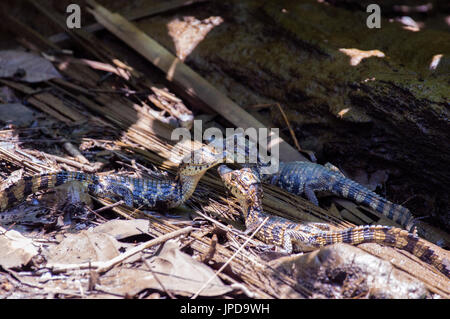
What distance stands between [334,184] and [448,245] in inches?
50.4

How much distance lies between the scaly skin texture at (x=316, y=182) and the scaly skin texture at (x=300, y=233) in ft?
2.52

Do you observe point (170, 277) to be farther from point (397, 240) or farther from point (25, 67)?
point (25, 67)

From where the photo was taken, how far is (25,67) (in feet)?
19.3

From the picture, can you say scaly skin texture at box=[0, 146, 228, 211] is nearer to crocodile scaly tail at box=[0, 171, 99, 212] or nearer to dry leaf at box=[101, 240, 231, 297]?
crocodile scaly tail at box=[0, 171, 99, 212]

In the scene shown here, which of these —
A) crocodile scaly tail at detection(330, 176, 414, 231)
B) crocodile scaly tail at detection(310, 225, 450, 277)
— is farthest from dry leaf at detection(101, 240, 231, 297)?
crocodile scaly tail at detection(330, 176, 414, 231)

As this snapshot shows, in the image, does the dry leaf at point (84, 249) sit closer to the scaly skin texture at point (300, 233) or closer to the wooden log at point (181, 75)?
the scaly skin texture at point (300, 233)

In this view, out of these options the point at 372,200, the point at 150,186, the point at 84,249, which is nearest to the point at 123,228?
the point at 84,249

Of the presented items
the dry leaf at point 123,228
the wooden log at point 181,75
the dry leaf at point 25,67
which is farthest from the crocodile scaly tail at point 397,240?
the dry leaf at point 25,67

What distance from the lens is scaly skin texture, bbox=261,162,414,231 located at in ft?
15.8

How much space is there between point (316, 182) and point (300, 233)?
126 centimetres

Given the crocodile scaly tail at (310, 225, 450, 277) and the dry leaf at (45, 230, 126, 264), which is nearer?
the dry leaf at (45, 230, 126, 264)

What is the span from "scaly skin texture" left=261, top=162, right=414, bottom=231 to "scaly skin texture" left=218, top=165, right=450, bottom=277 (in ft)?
2.52

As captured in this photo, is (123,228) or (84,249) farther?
(123,228)
